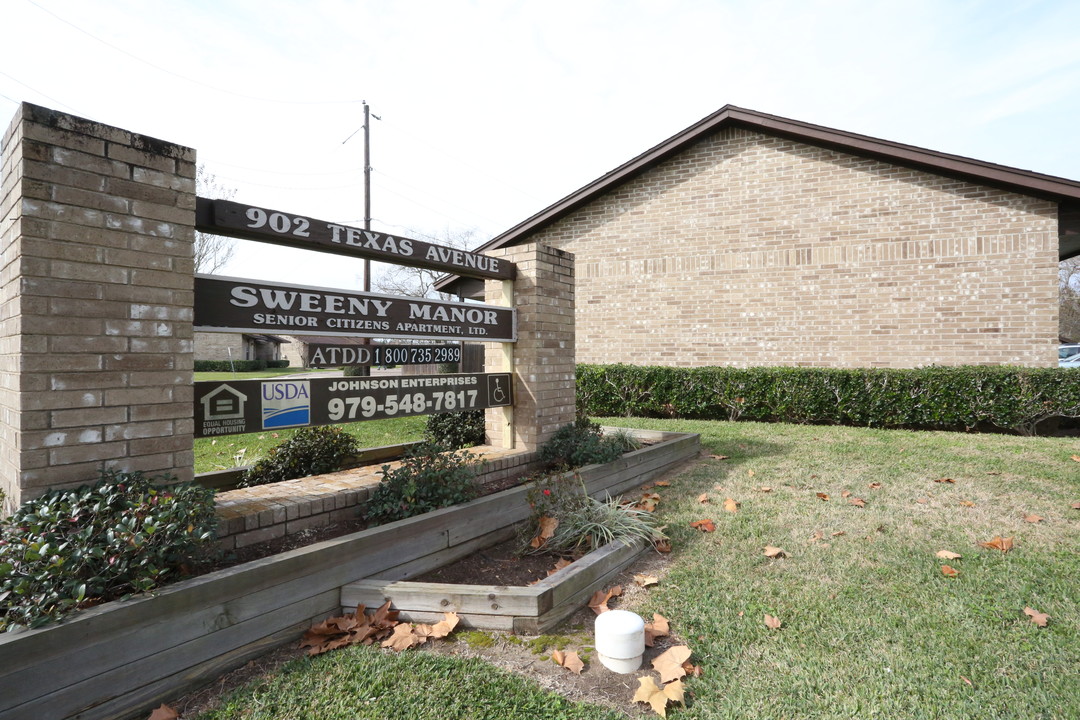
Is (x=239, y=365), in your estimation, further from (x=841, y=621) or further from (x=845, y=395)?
(x=841, y=621)

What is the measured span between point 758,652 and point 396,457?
3855 millimetres

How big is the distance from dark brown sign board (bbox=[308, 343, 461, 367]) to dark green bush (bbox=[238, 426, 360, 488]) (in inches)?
33.2

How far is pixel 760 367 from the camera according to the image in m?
10.4

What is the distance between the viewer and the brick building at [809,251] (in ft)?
31.1

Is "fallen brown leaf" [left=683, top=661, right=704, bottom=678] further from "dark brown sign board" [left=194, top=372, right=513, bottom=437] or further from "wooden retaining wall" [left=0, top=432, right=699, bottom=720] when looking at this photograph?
"dark brown sign board" [left=194, top=372, right=513, bottom=437]

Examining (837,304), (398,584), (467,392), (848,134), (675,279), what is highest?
(848,134)

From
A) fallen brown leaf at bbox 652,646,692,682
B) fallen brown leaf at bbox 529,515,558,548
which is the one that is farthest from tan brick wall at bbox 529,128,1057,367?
fallen brown leaf at bbox 652,646,692,682

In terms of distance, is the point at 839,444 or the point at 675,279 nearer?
the point at 839,444

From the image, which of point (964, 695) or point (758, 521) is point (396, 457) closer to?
point (758, 521)

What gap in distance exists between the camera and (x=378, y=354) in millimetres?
4746

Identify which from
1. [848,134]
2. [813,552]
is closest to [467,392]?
[813,552]

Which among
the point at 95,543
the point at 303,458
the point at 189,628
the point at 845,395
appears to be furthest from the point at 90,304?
the point at 845,395

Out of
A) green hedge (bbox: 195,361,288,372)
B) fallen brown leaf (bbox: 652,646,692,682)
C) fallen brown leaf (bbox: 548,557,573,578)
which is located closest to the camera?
fallen brown leaf (bbox: 652,646,692,682)

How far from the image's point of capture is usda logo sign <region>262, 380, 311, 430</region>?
372cm
